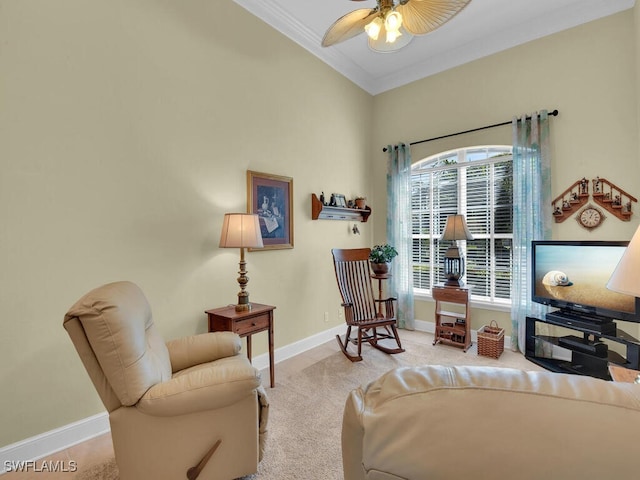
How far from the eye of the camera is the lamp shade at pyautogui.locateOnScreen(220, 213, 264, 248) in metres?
2.53

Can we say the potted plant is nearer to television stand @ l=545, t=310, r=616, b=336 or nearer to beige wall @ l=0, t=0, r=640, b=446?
beige wall @ l=0, t=0, r=640, b=446

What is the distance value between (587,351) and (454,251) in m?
1.54

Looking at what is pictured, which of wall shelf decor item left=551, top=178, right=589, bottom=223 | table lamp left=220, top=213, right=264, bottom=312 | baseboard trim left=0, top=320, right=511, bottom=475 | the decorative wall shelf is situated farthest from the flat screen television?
baseboard trim left=0, top=320, right=511, bottom=475

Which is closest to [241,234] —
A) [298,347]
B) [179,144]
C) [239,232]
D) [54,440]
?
[239,232]

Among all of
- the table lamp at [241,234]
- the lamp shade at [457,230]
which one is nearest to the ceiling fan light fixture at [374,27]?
the table lamp at [241,234]

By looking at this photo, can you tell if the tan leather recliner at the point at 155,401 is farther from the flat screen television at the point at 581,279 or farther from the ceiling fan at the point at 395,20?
the flat screen television at the point at 581,279

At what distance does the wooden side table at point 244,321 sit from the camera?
2.47m

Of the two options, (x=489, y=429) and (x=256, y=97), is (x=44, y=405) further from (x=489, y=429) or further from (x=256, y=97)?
(x=256, y=97)

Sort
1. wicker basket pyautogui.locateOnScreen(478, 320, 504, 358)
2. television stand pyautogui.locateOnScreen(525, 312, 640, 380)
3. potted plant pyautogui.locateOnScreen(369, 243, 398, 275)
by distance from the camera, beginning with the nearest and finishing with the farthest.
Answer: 1. television stand pyautogui.locateOnScreen(525, 312, 640, 380)
2. wicker basket pyautogui.locateOnScreen(478, 320, 504, 358)
3. potted plant pyautogui.locateOnScreen(369, 243, 398, 275)

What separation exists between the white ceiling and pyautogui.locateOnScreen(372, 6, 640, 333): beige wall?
12 cm

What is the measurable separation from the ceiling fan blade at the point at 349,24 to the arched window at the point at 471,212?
2.44 metres

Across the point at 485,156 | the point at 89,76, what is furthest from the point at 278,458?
the point at 485,156

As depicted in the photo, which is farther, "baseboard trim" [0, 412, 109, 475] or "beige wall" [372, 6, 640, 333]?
"beige wall" [372, 6, 640, 333]

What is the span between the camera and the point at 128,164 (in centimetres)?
226
